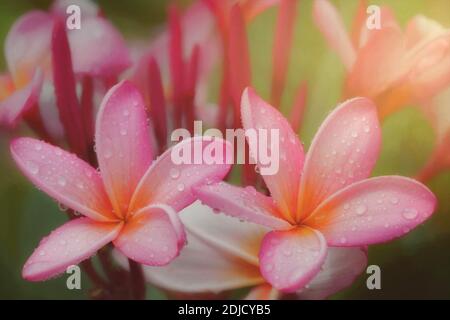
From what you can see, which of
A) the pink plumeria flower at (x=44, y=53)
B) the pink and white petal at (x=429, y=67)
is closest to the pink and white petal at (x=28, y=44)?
the pink plumeria flower at (x=44, y=53)

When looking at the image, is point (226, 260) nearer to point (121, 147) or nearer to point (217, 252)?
point (217, 252)

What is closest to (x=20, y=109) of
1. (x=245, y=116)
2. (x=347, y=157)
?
(x=245, y=116)

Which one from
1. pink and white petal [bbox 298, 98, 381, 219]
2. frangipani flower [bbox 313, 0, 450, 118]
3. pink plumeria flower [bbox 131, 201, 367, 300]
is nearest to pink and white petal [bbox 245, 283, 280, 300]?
pink plumeria flower [bbox 131, 201, 367, 300]

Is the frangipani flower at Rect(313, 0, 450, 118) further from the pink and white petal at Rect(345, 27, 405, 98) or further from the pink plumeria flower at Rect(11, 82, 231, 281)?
the pink plumeria flower at Rect(11, 82, 231, 281)

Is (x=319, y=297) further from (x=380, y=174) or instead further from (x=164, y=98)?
(x=164, y=98)

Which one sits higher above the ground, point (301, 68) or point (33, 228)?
point (301, 68)

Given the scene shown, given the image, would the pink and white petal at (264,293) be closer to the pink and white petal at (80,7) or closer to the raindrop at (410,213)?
the raindrop at (410,213)

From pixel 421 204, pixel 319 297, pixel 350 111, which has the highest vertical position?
pixel 350 111
